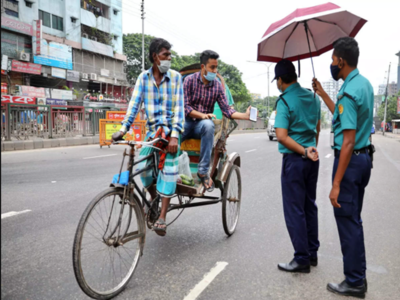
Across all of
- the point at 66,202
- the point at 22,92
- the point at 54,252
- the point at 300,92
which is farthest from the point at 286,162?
the point at 22,92

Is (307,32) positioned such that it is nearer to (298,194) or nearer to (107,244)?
(298,194)

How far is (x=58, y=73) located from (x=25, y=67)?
4049mm

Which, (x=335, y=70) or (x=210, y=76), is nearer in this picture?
(x=335, y=70)

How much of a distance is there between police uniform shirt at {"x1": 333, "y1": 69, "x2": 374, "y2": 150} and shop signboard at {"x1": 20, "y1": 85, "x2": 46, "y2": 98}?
29037 millimetres

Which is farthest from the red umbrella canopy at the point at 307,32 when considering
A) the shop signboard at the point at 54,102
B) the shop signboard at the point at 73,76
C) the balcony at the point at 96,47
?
the balcony at the point at 96,47

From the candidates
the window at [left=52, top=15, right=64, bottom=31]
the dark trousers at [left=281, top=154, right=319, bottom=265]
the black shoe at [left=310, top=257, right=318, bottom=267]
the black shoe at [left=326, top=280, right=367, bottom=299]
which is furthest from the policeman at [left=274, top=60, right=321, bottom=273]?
the window at [left=52, top=15, right=64, bottom=31]

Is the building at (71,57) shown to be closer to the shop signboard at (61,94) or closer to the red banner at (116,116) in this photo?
the shop signboard at (61,94)

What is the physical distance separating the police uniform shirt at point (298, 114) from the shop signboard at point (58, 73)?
31.2m

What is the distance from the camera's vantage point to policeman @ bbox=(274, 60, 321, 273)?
2.87 meters

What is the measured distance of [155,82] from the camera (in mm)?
3051

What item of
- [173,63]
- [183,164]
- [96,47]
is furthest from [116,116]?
[173,63]

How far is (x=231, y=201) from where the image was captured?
411 cm

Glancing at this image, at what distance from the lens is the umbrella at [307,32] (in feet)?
8.83

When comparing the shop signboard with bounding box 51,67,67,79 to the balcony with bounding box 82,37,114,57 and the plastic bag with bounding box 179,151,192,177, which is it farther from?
the plastic bag with bounding box 179,151,192,177
